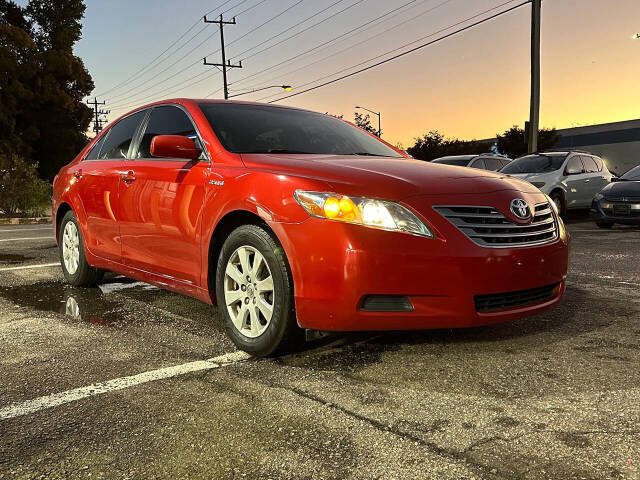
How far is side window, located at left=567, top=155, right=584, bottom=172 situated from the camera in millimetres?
13930

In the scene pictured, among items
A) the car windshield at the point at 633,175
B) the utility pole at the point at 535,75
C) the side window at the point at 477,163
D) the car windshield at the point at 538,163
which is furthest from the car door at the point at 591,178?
the utility pole at the point at 535,75

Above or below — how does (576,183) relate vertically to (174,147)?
below

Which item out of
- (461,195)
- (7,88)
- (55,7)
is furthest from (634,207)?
(55,7)

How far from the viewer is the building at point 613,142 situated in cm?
5162

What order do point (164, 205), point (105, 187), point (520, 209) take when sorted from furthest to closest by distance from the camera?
point (105, 187) < point (164, 205) < point (520, 209)

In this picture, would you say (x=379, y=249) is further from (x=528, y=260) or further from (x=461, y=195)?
(x=528, y=260)

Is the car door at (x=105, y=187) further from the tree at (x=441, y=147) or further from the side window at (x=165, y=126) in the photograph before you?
the tree at (x=441, y=147)

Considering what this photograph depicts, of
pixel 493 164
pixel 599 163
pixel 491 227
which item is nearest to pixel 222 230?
pixel 491 227

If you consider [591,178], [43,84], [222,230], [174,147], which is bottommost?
[222,230]

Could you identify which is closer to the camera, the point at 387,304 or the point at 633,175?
the point at 387,304

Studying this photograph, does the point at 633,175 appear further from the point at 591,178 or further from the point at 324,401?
the point at 324,401

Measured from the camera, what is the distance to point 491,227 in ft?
10.5

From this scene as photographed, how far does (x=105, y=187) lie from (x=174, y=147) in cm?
144

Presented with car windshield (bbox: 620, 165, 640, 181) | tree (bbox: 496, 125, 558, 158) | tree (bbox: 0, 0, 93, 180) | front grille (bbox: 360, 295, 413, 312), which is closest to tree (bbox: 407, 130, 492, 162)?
tree (bbox: 496, 125, 558, 158)
